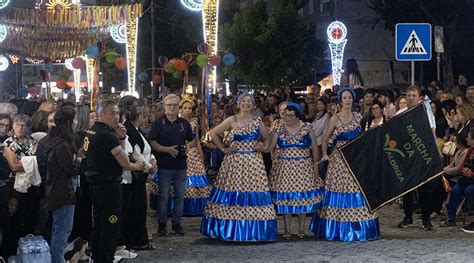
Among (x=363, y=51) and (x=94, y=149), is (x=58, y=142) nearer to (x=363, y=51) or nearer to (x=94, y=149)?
(x=94, y=149)

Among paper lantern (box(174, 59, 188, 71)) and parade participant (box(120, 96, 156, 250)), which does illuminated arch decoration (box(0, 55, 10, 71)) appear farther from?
parade participant (box(120, 96, 156, 250))

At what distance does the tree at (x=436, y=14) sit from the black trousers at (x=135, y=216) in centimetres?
2535

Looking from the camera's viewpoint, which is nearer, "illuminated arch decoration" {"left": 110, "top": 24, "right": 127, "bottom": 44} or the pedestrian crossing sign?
the pedestrian crossing sign

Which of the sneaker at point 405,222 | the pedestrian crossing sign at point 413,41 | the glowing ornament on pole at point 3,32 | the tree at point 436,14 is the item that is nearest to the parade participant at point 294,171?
the sneaker at point 405,222

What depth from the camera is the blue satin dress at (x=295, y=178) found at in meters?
10.2

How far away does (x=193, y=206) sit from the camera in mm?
12336

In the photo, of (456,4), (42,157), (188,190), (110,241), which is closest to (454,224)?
(188,190)

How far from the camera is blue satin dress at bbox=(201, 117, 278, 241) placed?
9.99m

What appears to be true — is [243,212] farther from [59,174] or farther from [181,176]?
[59,174]

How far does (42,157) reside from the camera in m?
8.00

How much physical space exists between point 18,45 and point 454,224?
19.0 metres

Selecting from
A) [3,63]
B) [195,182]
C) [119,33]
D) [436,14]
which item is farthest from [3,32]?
[436,14]

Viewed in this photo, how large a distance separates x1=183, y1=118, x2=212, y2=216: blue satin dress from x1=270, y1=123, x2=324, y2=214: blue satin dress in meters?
2.16

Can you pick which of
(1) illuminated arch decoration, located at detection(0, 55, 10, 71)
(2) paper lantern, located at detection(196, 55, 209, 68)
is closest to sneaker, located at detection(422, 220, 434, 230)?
(2) paper lantern, located at detection(196, 55, 209, 68)
